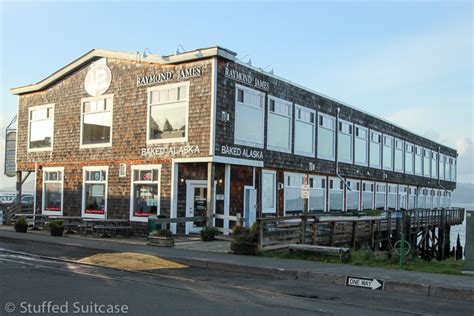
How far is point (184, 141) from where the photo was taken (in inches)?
897

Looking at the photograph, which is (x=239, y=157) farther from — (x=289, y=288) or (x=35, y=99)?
(x=35, y=99)

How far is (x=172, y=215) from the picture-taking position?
75.1 feet

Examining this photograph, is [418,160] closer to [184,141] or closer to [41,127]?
[184,141]

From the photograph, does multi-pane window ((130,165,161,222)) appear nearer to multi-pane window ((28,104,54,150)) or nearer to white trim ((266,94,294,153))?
white trim ((266,94,294,153))

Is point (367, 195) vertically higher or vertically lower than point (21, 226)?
higher

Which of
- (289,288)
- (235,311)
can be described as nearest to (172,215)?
(289,288)

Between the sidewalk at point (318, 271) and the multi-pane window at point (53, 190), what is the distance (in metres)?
10.4

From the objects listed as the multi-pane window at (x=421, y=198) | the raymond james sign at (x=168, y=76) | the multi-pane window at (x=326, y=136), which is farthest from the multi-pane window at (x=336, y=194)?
the multi-pane window at (x=421, y=198)

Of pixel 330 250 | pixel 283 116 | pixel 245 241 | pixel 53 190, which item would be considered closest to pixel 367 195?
pixel 283 116

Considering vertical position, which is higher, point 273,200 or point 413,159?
point 413,159

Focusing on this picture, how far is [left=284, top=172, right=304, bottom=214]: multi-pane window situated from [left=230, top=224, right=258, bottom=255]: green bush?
991 cm

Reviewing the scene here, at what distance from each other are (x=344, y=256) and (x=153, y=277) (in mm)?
5695

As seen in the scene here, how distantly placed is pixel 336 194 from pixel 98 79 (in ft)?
48.2

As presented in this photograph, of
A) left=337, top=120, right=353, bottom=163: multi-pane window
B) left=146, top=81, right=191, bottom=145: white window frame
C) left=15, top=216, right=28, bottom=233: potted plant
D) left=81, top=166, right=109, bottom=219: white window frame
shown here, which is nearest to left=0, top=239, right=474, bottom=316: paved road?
left=146, top=81, right=191, bottom=145: white window frame
